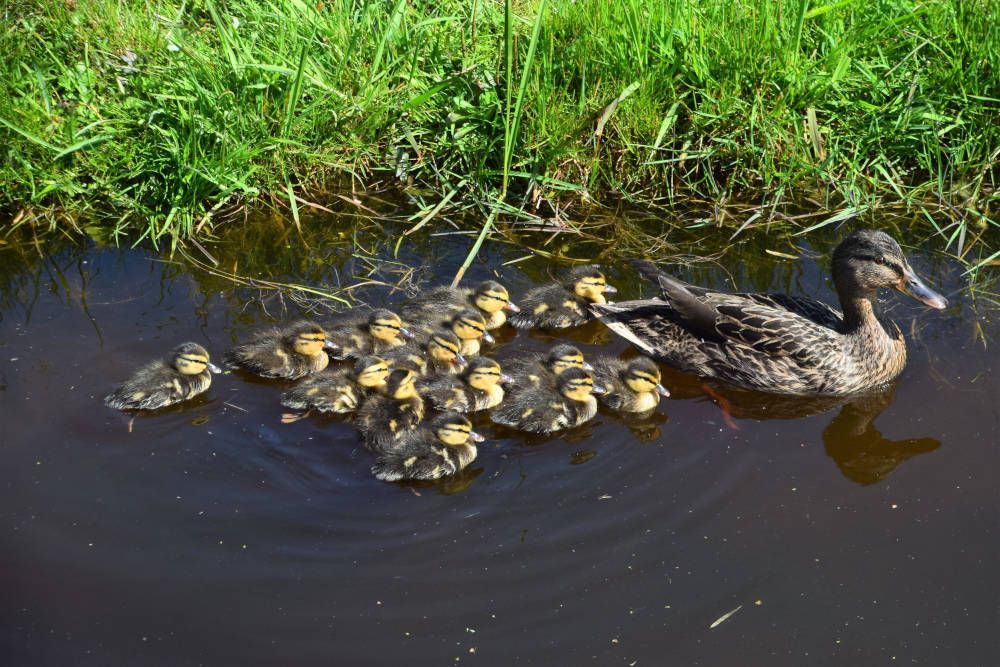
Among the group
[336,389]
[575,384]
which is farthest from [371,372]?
[575,384]

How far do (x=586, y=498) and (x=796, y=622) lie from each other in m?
0.89

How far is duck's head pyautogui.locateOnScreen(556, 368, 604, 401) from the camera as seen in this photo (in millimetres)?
4523

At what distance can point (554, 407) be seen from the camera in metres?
4.50

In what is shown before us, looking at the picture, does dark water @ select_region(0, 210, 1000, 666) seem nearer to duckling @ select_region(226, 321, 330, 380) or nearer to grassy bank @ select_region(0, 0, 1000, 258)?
duckling @ select_region(226, 321, 330, 380)

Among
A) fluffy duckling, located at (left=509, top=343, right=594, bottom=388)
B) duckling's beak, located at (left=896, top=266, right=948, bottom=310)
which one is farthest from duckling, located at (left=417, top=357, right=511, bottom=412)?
duckling's beak, located at (left=896, top=266, right=948, bottom=310)

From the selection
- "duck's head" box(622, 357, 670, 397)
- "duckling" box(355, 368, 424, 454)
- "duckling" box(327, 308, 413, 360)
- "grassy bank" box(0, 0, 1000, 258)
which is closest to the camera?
"duckling" box(355, 368, 424, 454)

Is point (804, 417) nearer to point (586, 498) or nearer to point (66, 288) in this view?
point (586, 498)

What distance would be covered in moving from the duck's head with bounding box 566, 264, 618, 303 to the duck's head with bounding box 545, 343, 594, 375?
428 mm

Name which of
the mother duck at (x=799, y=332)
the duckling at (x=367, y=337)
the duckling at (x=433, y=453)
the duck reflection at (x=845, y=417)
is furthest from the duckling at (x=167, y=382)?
the duck reflection at (x=845, y=417)

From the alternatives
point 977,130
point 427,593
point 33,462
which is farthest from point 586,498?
point 977,130

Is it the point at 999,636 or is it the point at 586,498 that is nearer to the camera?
the point at 999,636

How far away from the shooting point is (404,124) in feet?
19.8

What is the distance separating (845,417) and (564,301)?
1.36 meters

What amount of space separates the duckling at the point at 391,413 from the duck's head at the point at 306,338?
→ 395mm
